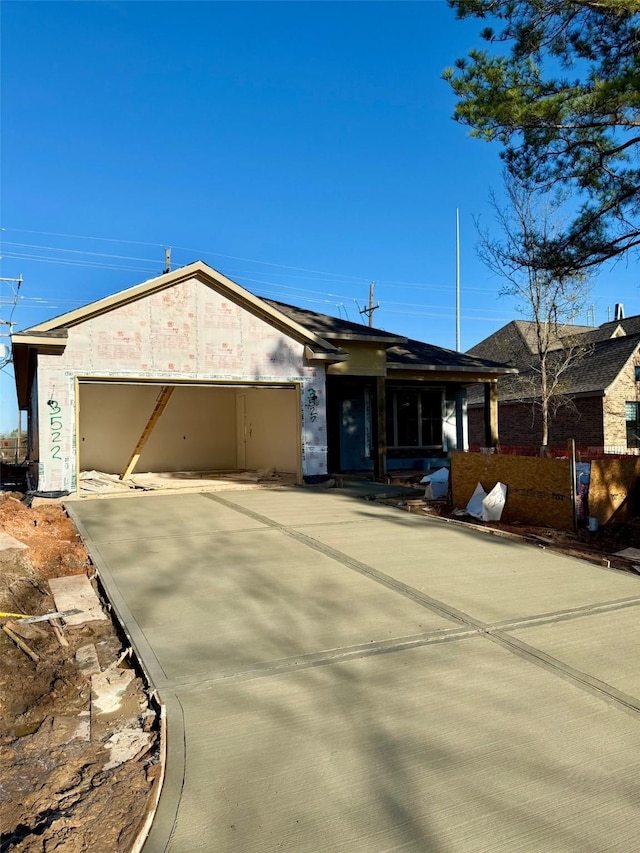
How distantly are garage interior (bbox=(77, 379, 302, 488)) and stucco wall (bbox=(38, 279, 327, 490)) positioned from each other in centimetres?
198

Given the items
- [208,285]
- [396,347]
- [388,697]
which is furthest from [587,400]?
[388,697]

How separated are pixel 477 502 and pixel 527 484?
3.08 feet

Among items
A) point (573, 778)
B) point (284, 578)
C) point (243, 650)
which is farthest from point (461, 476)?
point (573, 778)

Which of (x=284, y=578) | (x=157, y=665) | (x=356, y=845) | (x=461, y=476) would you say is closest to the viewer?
(x=356, y=845)

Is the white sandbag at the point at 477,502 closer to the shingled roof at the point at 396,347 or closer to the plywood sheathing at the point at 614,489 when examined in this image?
the plywood sheathing at the point at 614,489

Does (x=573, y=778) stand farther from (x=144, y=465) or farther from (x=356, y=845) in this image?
(x=144, y=465)

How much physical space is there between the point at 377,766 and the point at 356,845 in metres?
0.53

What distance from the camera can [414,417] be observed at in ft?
61.5

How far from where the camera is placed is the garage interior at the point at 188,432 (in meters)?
16.6

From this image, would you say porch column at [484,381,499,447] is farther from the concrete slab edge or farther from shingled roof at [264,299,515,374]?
the concrete slab edge

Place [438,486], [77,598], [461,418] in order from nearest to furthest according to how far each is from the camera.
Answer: [77,598]
[438,486]
[461,418]

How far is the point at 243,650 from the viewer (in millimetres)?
4230

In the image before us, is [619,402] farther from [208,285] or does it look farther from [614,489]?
[208,285]

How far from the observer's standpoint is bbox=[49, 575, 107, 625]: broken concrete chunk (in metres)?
4.95
